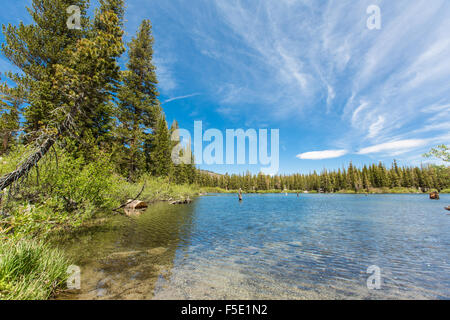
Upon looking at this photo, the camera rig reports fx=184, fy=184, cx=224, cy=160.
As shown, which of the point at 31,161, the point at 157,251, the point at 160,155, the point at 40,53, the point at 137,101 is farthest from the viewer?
the point at 160,155

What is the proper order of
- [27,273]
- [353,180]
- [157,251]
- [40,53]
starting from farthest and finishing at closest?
[353,180] → [40,53] → [157,251] → [27,273]

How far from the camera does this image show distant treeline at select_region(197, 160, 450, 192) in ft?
303

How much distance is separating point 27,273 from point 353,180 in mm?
124609

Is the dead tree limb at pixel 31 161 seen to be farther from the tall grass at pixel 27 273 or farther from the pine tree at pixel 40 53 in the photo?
the pine tree at pixel 40 53

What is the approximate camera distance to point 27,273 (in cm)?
422

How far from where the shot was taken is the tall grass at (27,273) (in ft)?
11.1

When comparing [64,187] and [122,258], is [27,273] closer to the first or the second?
[122,258]

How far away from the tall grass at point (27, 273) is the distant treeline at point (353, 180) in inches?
3966

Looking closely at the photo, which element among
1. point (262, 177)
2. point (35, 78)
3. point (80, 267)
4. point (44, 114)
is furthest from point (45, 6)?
point (262, 177)

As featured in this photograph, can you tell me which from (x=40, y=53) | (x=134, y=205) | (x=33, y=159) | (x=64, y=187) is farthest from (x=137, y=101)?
(x=33, y=159)

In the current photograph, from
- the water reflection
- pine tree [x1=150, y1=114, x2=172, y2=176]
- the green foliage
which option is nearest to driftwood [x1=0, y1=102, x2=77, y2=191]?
the green foliage
